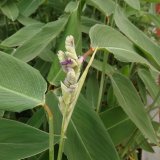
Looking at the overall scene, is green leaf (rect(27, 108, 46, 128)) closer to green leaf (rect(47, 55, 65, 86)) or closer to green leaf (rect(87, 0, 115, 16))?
green leaf (rect(47, 55, 65, 86))

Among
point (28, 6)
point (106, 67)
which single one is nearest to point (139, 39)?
point (106, 67)

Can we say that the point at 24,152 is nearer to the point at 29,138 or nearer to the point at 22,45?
the point at 29,138

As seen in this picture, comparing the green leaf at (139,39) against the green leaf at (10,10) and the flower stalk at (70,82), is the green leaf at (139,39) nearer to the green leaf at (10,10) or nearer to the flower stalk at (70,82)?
the flower stalk at (70,82)

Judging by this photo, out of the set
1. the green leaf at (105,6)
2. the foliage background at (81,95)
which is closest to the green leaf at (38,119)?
the foliage background at (81,95)

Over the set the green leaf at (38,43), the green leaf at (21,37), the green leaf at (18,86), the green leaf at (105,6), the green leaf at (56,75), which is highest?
the green leaf at (105,6)

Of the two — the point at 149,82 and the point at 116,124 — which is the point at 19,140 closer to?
the point at 116,124

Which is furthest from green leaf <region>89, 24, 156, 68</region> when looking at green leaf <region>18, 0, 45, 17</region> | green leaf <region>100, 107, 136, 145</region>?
green leaf <region>18, 0, 45, 17</region>
